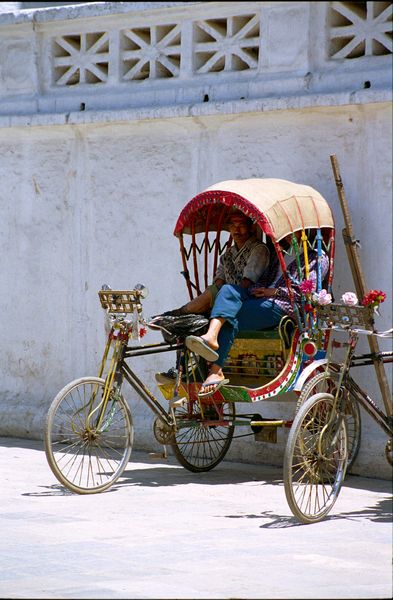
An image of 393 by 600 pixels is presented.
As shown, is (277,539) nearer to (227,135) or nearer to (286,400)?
(286,400)

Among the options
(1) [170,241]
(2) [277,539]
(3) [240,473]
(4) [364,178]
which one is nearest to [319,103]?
(4) [364,178]

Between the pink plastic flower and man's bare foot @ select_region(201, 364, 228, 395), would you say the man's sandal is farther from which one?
the pink plastic flower

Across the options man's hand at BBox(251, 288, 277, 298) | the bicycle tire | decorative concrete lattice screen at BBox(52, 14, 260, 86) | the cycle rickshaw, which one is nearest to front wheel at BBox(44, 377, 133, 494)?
the cycle rickshaw

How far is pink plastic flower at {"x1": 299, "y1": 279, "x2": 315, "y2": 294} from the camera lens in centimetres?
870

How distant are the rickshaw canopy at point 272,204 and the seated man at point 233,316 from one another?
0.35 meters

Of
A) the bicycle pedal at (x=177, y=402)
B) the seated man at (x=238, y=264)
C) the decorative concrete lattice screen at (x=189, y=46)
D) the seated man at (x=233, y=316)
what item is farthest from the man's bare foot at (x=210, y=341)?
the decorative concrete lattice screen at (x=189, y=46)

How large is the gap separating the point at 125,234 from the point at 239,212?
1676 millimetres

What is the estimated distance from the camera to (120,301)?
8734mm

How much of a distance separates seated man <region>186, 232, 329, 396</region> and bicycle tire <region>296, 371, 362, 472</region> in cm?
55

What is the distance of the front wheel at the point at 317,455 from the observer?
7.57 metres

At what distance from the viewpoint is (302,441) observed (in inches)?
303

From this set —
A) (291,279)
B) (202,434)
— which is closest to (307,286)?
(291,279)

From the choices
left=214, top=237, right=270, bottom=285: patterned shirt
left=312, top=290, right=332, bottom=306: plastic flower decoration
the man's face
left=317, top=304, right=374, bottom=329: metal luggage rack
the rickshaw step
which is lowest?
the rickshaw step

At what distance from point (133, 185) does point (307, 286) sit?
2453mm
